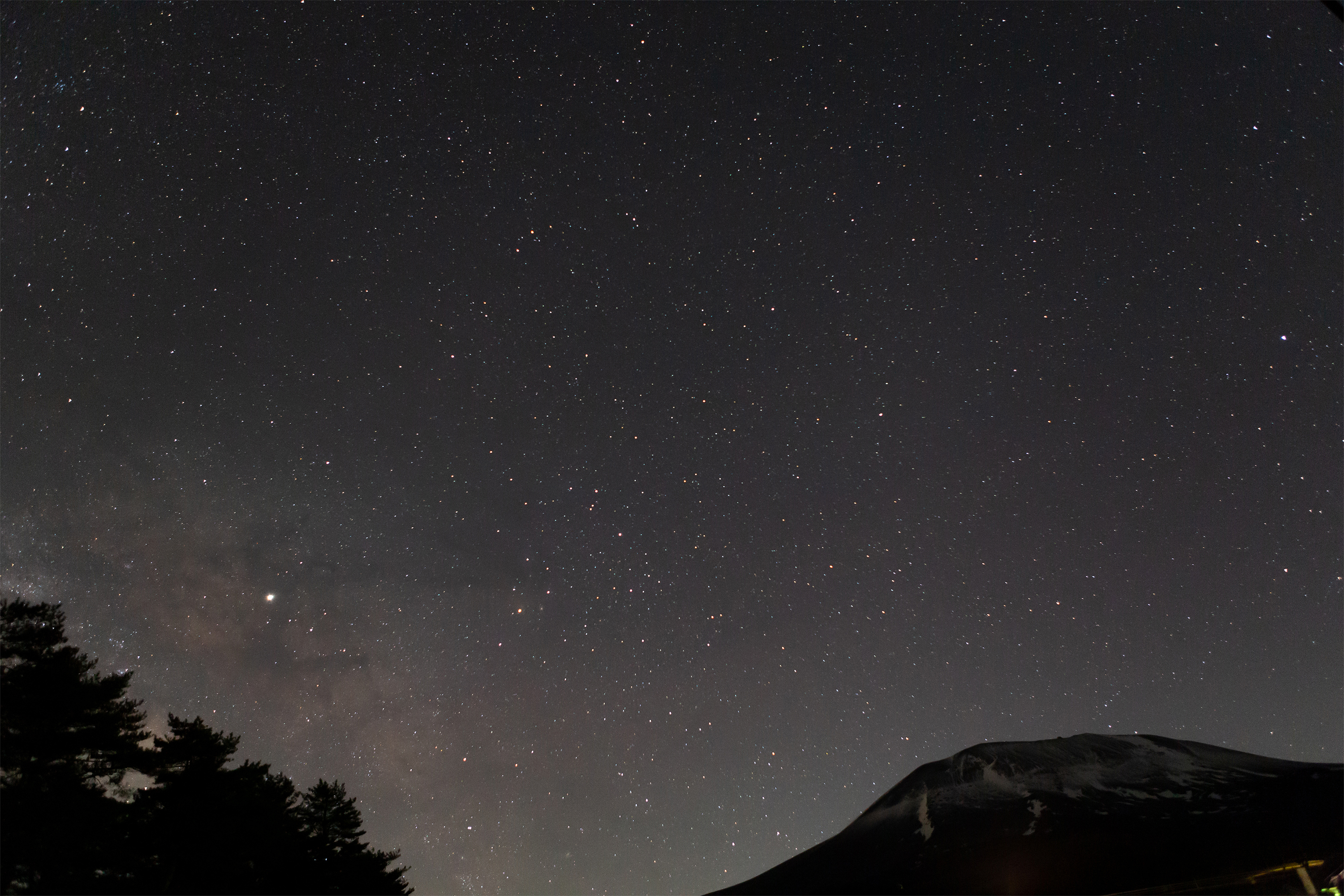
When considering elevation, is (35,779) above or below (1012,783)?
above

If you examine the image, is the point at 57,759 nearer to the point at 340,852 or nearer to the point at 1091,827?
the point at 340,852

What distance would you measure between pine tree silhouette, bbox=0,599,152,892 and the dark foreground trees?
0.06 feet

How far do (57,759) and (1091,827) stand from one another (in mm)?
18244

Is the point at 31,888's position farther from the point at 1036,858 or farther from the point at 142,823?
the point at 1036,858

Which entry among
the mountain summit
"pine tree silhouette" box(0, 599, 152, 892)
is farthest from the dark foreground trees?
the mountain summit

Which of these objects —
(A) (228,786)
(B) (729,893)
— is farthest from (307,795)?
(B) (729,893)

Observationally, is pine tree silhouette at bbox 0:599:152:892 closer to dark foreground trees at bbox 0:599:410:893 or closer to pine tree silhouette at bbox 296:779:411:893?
dark foreground trees at bbox 0:599:410:893

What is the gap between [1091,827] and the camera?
11.5 metres

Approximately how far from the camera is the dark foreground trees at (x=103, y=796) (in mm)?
12742

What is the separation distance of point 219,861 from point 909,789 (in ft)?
46.7

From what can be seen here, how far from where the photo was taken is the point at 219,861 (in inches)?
592

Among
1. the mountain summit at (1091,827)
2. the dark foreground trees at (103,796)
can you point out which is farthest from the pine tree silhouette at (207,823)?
the mountain summit at (1091,827)

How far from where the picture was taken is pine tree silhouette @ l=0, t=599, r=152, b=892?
12.6 m

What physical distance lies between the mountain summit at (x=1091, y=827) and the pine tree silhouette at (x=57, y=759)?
1165 centimetres
